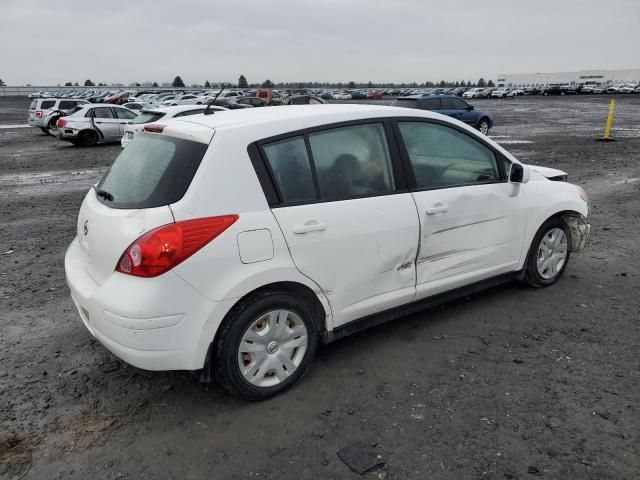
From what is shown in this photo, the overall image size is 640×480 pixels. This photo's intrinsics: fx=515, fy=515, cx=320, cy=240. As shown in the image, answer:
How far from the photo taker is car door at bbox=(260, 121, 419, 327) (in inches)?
126

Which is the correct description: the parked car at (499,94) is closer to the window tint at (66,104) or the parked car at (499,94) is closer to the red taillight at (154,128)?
the window tint at (66,104)

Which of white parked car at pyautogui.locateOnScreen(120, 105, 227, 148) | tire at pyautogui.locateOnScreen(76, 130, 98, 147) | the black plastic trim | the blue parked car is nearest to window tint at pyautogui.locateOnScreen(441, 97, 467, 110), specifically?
the blue parked car

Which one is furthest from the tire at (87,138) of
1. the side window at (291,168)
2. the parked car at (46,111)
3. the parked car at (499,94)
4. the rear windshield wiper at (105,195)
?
the parked car at (499,94)

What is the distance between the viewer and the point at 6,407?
10.7 feet

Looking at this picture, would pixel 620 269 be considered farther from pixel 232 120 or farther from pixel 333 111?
pixel 232 120

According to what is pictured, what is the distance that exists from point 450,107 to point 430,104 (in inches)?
50.7

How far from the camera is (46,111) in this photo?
77.2 feet

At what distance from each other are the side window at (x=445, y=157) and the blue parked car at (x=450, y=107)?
49.1 ft

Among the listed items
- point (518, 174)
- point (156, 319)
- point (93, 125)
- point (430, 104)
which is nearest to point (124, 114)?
point (93, 125)

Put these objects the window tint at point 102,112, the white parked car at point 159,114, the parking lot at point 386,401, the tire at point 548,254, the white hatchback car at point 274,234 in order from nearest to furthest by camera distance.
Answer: the parking lot at point 386,401 → the white hatchback car at point 274,234 → the tire at point 548,254 → the white parked car at point 159,114 → the window tint at point 102,112

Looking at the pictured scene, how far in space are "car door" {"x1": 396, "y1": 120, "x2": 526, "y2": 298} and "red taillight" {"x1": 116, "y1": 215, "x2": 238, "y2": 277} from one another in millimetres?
1610

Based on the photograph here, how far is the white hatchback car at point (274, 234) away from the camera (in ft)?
9.44

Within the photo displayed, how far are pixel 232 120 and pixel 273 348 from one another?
58.3 inches

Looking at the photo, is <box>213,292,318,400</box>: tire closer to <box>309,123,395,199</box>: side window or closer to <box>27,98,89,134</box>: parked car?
<box>309,123,395,199</box>: side window
